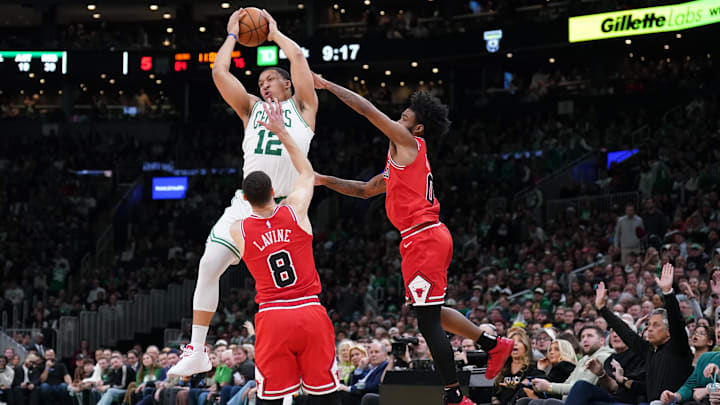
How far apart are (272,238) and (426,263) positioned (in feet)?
5.10

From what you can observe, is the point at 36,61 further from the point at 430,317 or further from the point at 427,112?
the point at 430,317

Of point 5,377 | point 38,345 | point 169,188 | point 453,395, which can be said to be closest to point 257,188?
point 453,395

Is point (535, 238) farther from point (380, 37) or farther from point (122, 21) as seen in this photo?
point (122, 21)

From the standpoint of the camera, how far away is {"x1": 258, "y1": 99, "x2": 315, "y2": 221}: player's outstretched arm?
607 centimetres

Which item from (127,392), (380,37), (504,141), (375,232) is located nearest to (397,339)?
(127,392)

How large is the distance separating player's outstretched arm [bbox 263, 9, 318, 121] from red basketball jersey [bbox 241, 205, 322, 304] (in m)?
1.16

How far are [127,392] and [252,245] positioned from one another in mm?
9674

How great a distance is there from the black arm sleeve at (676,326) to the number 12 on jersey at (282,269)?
366 centimetres

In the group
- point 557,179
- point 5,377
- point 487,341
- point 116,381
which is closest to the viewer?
point 487,341

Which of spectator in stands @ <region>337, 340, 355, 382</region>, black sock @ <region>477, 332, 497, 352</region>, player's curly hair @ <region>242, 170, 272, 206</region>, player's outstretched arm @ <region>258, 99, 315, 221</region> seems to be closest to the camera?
player's curly hair @ <region>242, 170, 272, 206</region>

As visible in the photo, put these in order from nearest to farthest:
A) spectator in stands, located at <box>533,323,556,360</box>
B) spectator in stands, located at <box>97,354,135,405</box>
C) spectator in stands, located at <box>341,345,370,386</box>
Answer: spectator in stands, located at <box>533,323,556,360</box> < spectator in stands, located at <box>341,345,370,386</box> < spectator in stands, located at <box>97,354,135,405</box>

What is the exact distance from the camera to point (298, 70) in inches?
265

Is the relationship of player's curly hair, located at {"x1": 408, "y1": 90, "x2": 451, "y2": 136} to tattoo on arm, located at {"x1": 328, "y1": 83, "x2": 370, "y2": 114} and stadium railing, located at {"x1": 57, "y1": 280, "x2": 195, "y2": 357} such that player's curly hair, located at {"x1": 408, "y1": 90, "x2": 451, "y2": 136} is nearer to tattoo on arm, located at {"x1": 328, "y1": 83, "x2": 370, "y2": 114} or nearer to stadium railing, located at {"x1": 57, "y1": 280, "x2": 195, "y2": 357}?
tattoo on arm, located at {"x1": 328, "y1": 83, "x2": 370, "y2": 114}

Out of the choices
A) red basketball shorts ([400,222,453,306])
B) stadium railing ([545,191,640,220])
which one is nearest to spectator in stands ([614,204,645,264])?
stadium railing ([545,191,640,220])
